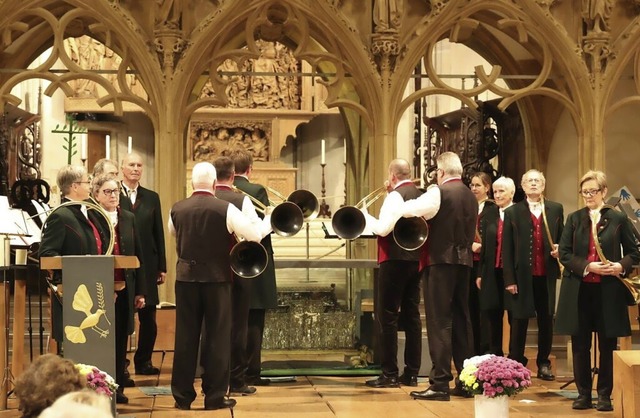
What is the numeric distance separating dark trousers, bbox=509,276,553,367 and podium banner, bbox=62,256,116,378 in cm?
361

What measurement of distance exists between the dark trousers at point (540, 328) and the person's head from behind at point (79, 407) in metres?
6.58

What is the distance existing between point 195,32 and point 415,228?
11.2 feet

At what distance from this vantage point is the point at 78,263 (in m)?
7.11

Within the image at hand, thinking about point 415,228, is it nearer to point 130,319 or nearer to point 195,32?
point 130,319

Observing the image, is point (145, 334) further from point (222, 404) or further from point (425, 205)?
point (425, 205)

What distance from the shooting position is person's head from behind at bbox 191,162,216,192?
758 centimetres

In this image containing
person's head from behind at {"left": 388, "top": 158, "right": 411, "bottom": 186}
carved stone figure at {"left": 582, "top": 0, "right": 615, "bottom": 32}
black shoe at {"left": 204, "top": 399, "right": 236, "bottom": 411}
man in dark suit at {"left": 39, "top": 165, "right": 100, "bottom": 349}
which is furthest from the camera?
carved stone figure at {"left": 582, "top": 0, "right": 615, "bottom": 32}

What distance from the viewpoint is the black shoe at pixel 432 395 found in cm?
816

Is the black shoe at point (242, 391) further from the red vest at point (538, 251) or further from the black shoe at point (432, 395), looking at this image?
the red vest at point (538, 251)

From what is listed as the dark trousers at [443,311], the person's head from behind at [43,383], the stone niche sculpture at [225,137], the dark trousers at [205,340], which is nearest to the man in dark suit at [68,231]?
the dark trousers at [205,340]

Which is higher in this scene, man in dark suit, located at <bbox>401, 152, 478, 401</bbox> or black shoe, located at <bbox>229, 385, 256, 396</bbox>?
man in dark suit, located at <bbox>401, 152, 478, 401</bbox>

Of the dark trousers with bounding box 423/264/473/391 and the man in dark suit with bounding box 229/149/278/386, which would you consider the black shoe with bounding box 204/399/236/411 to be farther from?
the dark trousers with bounding box 423/264/473/391

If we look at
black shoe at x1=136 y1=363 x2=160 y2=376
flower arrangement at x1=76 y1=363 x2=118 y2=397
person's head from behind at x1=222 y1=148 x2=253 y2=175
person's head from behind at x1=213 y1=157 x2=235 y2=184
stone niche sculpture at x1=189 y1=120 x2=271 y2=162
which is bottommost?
black shoe at x1=136 y1=363 x2=160 y2=376

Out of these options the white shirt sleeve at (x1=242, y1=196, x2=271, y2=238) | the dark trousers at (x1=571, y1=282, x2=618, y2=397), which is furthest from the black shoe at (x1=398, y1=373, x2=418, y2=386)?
the white shirt sleeve at (x1=242, y1=196, x2=271, y2=238)
